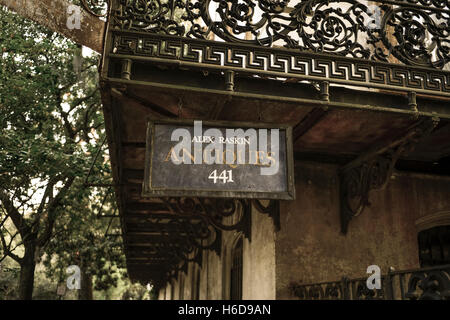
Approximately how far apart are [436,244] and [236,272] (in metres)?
3.93

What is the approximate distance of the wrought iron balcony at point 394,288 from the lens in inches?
140

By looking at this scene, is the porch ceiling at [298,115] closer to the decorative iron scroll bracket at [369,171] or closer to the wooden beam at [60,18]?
the decorative iron scroll bracket at [369,171]

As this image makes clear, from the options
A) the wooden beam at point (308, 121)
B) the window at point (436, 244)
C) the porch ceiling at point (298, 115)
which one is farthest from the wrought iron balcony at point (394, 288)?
the window at point (436, 244)

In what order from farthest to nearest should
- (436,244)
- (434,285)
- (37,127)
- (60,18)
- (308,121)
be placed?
1. (37,127)
2. (436,244)
3. (308,121)
4. (60,18)
5. (434,285)

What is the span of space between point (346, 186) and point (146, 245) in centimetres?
930

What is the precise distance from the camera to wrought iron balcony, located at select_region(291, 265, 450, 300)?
356 cm

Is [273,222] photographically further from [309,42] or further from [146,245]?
[146,245]

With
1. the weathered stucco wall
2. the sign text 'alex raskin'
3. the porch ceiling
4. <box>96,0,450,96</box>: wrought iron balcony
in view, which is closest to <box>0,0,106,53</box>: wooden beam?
<box>96,0,450,96</box>: wrought iron balcony

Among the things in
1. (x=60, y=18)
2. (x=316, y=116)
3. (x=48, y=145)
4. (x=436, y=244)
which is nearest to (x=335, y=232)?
(x=316, y=116)

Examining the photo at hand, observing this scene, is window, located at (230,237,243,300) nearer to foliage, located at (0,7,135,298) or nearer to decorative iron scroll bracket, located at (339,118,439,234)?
decorative iron scroll bracket, located at (339,118,439,234)

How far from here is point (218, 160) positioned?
4309 mm

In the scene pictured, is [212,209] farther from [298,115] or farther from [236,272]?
[236,272]

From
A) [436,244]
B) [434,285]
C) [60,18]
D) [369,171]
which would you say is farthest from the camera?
[436,244]
